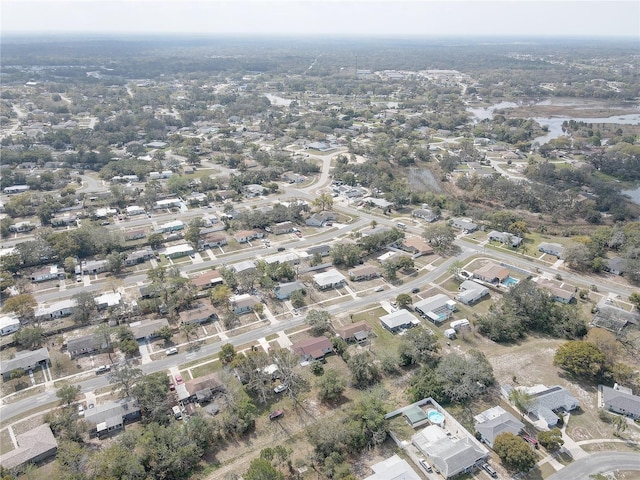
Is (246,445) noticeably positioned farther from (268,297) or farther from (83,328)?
(83,328)

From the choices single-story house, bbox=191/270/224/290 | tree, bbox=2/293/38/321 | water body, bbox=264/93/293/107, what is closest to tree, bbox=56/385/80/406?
tree, bbox=2/293/38/321

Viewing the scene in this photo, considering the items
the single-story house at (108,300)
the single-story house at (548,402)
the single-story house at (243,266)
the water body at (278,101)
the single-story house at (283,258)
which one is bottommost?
the single-story house at (548,402)

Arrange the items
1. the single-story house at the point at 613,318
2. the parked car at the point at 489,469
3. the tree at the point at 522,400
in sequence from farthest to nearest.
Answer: the single-story house at the point at 613,318 < the tree at the point at 522,400 < the parked car at the point at 489,469

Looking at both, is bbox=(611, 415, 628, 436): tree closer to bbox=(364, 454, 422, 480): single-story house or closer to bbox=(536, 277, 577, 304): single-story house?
bbox=(364, 454, 422, 480): single-story house

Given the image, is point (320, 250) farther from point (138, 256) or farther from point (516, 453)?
point (516, 453)

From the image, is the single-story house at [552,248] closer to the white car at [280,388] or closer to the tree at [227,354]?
the white car at [280,388]

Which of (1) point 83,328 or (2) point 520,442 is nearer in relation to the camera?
(2) point 520,442

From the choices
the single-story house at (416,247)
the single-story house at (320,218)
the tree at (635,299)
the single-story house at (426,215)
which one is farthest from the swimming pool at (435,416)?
the single-story house at (426,215)

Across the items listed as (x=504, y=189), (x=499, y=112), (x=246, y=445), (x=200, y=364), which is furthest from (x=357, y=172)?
(x=499, y=112)
